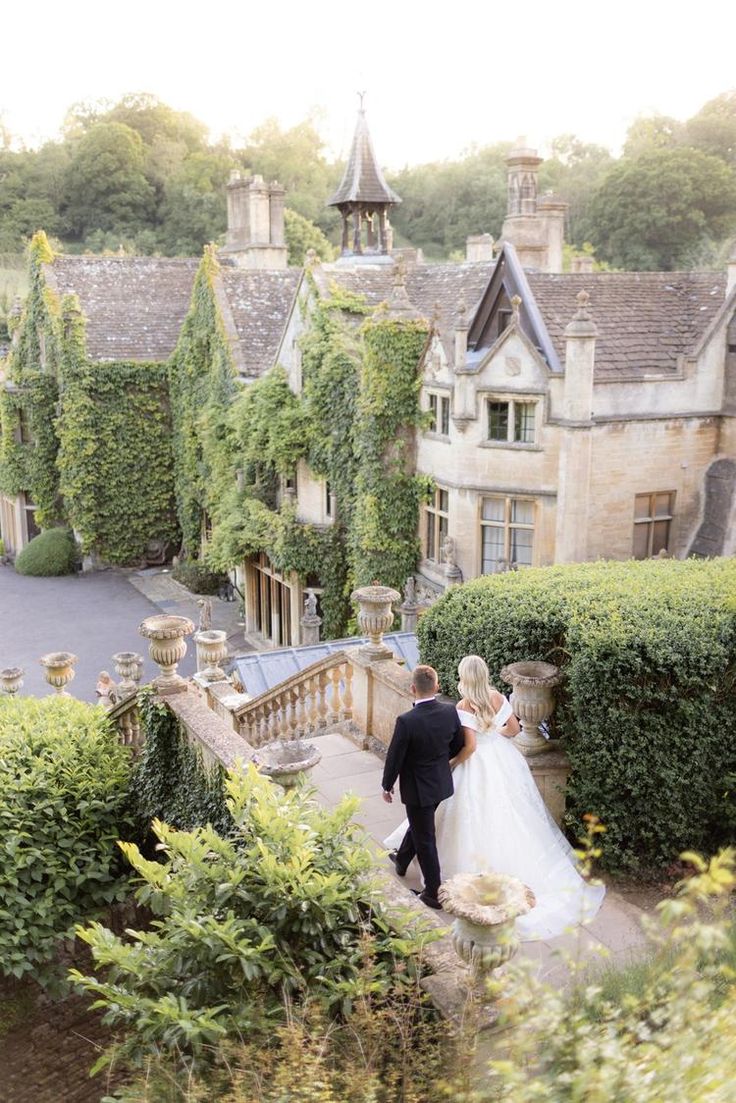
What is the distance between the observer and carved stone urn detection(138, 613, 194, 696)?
10.9 meters

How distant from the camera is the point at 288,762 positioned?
812 cm

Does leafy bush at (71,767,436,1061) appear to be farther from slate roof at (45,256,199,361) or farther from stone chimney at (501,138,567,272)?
slate roof at (45,256,199,361)

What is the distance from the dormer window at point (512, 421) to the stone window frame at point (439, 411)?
1268 mm

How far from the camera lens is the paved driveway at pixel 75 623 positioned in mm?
27531

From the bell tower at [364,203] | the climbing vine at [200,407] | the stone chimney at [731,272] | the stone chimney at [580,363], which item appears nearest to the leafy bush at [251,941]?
the stone chimney at [580,363]

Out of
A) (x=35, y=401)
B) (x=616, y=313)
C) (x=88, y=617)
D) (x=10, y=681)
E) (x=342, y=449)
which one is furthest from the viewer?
(x=35, y=401)

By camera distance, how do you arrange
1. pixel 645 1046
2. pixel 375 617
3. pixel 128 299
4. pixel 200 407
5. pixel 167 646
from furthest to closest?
1. pixel 128 299
2. pixel 200 407
3. pixel 375 617
4. pixel 167 646
5. pixel 645 1046

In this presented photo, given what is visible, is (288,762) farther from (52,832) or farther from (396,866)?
(52,832)

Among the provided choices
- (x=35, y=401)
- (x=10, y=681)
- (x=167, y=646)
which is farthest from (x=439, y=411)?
(x=35, y=401)

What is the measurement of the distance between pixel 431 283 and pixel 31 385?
712 inches

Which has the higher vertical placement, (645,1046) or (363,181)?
(363,181)

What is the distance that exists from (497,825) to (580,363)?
13.7 meters

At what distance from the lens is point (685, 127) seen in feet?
238

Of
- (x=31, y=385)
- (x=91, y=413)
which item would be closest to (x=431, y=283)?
(x=91, y=413)
